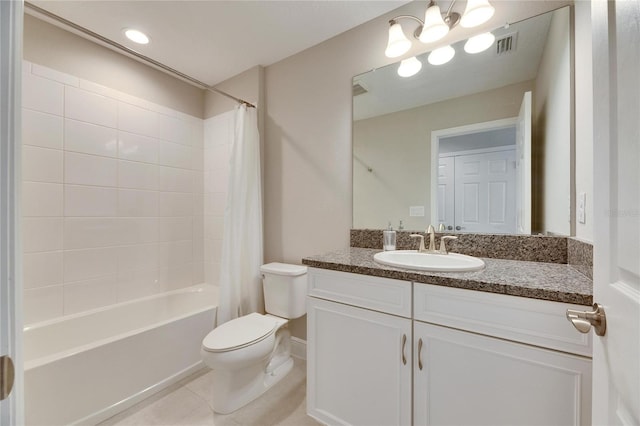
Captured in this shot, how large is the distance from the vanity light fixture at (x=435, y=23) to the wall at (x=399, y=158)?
35 cm

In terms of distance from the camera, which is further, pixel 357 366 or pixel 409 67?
pixel 409 67

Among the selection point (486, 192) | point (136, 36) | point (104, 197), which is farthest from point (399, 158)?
point (104, 197)

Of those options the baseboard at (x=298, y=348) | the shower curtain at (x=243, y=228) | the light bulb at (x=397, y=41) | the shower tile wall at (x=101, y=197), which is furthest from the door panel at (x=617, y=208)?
the shower tile wall at (x=101, y=197)

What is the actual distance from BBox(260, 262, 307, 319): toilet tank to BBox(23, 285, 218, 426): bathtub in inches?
19.1

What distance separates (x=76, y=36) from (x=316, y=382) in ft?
8.95

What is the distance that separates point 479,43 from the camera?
1.42 m

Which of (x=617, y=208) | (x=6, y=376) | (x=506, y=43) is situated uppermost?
(x=506, y=43)

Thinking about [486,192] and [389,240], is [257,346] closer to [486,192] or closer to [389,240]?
[389,240]

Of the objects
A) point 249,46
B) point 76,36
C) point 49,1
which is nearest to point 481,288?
point 249,46

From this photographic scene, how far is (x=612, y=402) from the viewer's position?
49 cm

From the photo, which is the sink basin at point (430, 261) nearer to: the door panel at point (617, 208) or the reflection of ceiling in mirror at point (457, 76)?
the door panel at point (617, 208)

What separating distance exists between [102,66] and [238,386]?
8.03ft

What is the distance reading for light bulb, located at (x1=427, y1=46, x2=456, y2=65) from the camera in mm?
1494

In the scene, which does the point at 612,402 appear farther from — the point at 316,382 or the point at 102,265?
the point at 102,265
